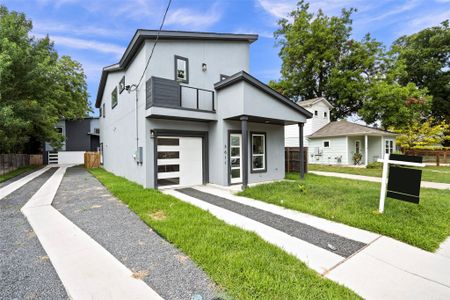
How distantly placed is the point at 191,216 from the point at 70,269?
7.53 feet

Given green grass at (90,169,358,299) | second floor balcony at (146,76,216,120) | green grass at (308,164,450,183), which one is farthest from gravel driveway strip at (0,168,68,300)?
green grass at (308,164,450,183)

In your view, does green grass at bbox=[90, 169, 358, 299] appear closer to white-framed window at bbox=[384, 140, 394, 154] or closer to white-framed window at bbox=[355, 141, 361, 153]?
white-framed window at bbox=[355, 141, 361, 153]

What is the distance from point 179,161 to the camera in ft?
27.6

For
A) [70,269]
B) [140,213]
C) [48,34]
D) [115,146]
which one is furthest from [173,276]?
[48,34]

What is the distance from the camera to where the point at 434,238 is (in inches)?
141

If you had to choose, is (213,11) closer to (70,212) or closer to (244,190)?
(244,190)

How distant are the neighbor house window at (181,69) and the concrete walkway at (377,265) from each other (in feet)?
21.0

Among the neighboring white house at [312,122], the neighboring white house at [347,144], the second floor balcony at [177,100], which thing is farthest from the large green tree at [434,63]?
the second floor balcony at [177,100]

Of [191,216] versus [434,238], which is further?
[191,216]

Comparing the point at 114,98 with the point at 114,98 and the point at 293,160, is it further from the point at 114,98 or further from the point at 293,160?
the point at 293,160

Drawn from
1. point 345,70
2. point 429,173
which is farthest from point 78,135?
point 345,70

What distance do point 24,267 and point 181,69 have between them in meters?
7.46

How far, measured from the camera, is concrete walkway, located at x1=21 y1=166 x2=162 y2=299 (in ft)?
7.38

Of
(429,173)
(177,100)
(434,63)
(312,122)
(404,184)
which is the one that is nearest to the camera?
(404,184)
